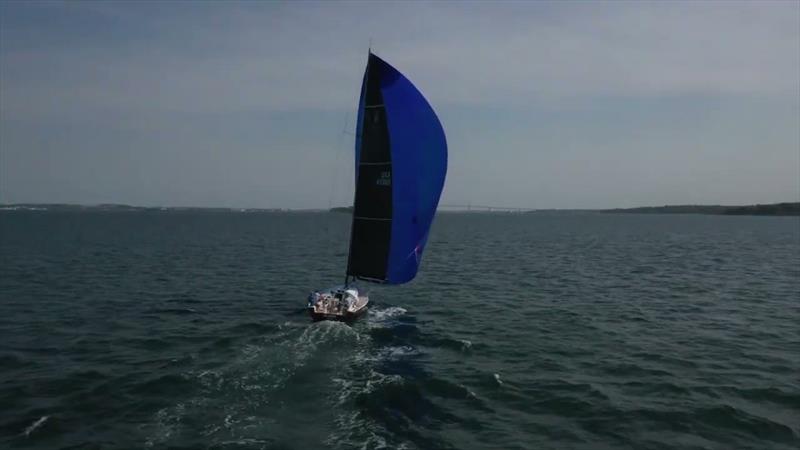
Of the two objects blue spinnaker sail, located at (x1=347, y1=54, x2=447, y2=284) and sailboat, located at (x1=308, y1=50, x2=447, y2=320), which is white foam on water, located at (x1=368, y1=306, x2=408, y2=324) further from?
blue spinnaker sail, located at (x1=347, y1=54, x2=447, y2=284)

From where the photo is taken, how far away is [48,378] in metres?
19.9

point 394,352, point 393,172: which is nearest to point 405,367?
point 394,352

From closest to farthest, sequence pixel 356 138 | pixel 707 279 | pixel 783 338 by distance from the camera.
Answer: pixel 783 338 → pixel 356 138 → pixel 707 279

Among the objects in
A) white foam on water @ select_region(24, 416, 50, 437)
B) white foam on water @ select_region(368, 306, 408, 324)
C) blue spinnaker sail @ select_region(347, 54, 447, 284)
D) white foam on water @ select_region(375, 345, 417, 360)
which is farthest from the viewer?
white foam on water @ select_region(368, 306, 408, 324)

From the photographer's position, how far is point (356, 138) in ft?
93.8

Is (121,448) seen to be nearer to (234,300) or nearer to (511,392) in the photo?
(511,392)

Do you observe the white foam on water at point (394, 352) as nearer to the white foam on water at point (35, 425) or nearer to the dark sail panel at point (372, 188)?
the dark sail panel at point (372, 188)

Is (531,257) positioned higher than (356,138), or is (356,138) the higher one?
(356,138)

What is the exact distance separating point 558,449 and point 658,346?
12537 mm

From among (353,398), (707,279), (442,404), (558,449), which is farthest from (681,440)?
(707,279)

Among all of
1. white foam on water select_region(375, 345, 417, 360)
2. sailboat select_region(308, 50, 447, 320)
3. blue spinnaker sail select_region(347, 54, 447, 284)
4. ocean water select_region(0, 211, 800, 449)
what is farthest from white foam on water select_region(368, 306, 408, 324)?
white foam on water select_region(375, 345, 417, 360)


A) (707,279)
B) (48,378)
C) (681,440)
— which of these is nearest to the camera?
(681,440)

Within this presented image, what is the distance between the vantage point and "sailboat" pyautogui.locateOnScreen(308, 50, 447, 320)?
2652cm

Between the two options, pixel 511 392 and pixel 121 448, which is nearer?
pixel 121 448
